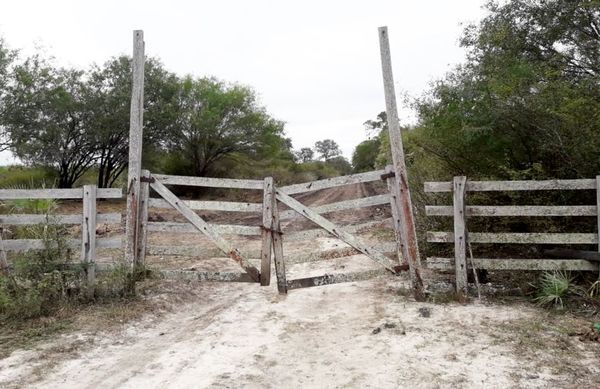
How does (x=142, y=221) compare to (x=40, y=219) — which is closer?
(x=40, y=219)

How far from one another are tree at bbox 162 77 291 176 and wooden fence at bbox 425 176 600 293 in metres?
19.6

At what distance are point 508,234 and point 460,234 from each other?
0.67 m

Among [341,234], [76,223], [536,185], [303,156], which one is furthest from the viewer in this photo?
[303,156]

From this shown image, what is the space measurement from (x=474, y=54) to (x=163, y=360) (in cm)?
1308

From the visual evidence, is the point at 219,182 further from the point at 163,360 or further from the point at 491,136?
the point at 491,136

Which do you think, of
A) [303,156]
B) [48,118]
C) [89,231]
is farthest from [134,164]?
[303,156]

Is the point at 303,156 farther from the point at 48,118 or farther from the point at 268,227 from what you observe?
the point at 268,227

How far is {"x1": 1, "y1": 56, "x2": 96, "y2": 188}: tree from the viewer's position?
18938mm

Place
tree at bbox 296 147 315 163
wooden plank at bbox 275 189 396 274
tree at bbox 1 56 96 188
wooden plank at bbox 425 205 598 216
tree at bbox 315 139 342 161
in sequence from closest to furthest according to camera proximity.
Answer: wooden plank at bbox 425 205 598 216, wooden plank at bbox 275 189 396 274, tree at bbox 1 56 96 188, tree at bbox 296 147 315 163, tree at bbox 315 139 342 161

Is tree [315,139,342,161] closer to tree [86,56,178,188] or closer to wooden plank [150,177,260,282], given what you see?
tree [86,56,178,188]

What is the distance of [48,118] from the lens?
2028cm

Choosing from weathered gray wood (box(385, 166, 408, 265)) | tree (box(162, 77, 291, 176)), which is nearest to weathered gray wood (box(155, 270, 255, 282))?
weathered gray wood (box(385, 166, 408, 265))

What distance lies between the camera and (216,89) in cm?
2580

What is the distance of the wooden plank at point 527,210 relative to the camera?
599cm
